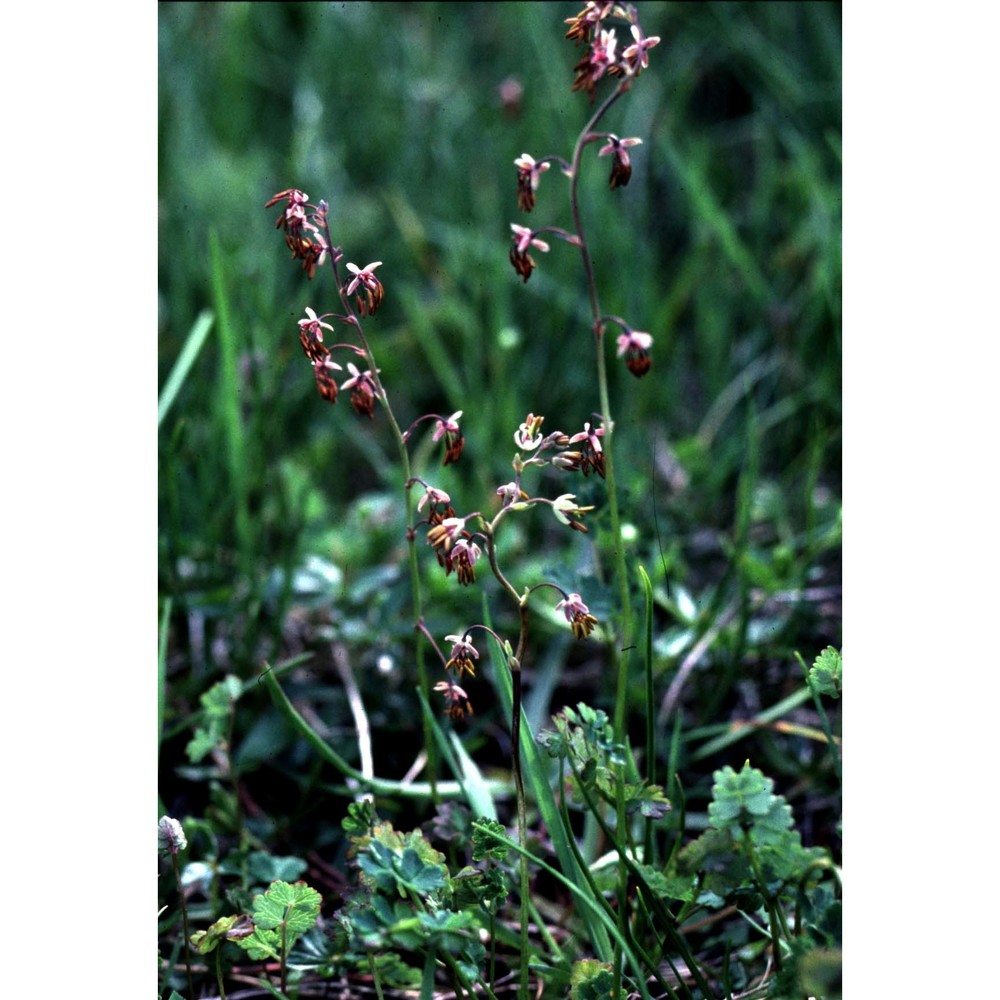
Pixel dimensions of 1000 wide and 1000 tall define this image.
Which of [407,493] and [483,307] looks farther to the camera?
[483,307]

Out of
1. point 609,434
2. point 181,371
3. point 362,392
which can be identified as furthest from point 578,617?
point 181,371

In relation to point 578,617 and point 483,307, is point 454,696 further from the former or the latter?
point 483,307

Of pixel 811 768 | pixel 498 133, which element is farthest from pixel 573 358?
pixel 811 768

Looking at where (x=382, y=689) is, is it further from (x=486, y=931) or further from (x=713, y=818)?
(x=713, y=818)

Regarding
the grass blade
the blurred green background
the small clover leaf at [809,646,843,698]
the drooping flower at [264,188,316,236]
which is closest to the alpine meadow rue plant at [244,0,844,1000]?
the drooping flower at [264,188,316,236]

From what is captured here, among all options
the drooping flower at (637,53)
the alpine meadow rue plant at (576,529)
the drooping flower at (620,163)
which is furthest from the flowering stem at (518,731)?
the drooping flower at (637,53)

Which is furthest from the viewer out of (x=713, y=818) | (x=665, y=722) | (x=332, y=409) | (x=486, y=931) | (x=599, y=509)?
(x=332, y=409)

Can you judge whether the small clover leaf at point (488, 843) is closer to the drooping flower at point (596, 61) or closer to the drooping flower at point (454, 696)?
the drooping flower at point (454, 696)

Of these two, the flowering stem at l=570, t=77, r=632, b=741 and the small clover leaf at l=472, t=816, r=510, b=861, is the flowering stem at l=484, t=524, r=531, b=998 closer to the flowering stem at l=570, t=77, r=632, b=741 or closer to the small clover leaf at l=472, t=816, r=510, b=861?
the small clover leaf at l=472, t=816, r=510, b=861
